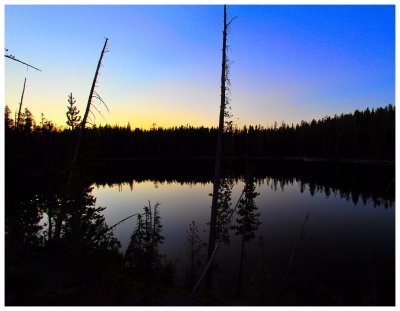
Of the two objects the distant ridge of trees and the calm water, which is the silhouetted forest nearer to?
the distant ridge of trees

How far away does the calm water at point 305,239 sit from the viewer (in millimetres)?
14906

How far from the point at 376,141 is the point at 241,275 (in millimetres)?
108118

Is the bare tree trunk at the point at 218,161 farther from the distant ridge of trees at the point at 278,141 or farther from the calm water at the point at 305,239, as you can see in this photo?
the distant ridge of trees at the point at 278,141

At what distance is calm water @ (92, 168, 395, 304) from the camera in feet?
48.9

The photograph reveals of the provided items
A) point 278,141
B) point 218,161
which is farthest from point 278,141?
point 218,161

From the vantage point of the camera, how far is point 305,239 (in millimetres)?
23328

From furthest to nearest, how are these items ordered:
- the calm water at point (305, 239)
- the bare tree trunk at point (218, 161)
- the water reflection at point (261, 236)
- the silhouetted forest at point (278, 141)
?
1. the silhouetted forest at point (278, 141)
2. the calm water at point (305, 239)
3. the bare tree trunk at point (218, 161)
4. the water reflection at point (261, 236)

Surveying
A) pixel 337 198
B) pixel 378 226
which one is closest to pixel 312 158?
pixel 337 198

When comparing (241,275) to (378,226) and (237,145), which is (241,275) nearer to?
(378,226)

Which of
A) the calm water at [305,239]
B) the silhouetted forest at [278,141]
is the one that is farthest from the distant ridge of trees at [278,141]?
the calm water at [305,239]

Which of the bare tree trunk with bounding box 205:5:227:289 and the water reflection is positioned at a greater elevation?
the bare tree trunk with bounding box 205:5:227:289

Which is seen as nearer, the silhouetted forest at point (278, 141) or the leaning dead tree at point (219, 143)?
the leaning dead tree at point (219, 143)

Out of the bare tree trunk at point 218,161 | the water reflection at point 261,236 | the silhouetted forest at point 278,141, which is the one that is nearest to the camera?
the water reflection at point 261,236

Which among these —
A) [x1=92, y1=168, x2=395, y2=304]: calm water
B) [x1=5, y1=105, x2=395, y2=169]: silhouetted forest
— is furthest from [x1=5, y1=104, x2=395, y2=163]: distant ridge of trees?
[x1=92, y1=168, x2=395, y2=304]: calm water
